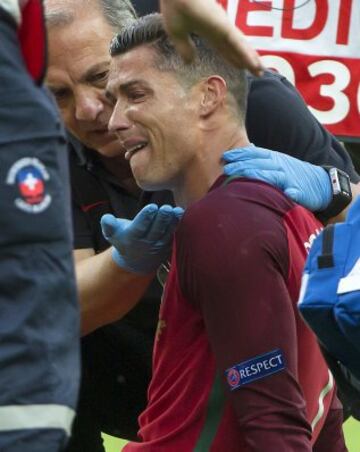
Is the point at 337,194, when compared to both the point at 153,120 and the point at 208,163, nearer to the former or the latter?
the point at 208,163

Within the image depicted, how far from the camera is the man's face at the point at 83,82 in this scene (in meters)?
3.91

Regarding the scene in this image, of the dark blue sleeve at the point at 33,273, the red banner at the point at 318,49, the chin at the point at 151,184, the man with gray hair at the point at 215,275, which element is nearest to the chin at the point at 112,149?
the man with gray hair at the point at 215,275

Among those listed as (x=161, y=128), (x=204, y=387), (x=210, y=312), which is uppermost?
(x=161, y=128)

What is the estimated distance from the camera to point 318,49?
7.03 meters

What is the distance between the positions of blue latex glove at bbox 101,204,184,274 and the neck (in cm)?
7

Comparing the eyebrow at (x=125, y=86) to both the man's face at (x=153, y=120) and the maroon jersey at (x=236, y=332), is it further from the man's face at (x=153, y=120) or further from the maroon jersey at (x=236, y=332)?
the maroon jersey at (x=236, y=332)

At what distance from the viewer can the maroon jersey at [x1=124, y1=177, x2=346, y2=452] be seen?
3025mm

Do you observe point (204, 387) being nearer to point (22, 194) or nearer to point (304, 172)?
point (304, 172)

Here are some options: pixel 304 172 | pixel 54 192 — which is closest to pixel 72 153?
pixel 304 172

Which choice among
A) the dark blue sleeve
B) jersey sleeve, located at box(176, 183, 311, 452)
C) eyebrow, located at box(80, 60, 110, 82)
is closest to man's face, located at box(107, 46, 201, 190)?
jersey sleeve, located at box(176, 183, 311, 452)

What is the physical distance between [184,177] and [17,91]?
124 cm

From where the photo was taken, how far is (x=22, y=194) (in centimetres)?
216

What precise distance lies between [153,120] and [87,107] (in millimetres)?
517

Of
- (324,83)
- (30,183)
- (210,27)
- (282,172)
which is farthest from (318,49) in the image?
(30,183)
